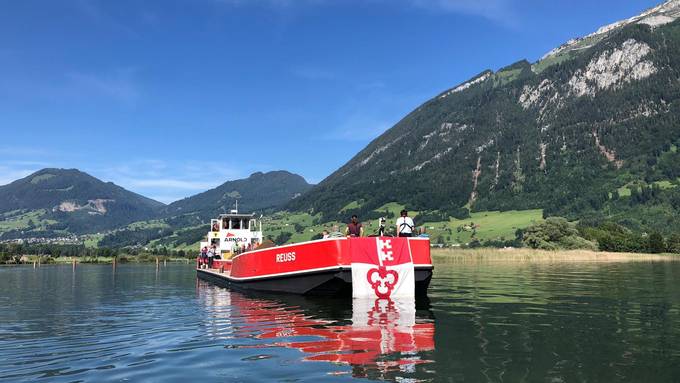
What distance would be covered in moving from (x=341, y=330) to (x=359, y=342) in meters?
1.92

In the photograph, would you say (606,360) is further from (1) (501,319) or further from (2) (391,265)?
(2) (391,265)

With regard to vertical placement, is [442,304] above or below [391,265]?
below

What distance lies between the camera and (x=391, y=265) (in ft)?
69.0

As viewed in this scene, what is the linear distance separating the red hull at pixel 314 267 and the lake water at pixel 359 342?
1248 mm

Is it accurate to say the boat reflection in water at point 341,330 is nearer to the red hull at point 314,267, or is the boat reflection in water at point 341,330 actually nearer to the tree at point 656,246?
the red hull at point 314,267

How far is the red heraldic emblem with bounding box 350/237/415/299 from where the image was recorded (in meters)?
20.8

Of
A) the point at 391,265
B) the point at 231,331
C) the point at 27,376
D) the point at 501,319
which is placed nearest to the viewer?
the point at 27,376

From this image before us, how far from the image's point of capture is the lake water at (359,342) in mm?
8766

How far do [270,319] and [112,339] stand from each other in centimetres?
503

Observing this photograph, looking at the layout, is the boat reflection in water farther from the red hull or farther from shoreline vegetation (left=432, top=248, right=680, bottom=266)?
shoreline vegetation (left=432, top=248, right=680, bottom=266)

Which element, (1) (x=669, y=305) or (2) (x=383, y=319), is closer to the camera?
(2) (x=383, y=319)

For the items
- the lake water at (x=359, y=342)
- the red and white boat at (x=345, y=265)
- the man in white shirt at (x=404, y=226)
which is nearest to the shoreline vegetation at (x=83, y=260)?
the red and white boat at (x=345, y=265)

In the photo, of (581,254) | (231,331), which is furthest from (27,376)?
(581,254)

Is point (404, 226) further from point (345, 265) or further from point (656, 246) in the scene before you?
point (656, 246)
